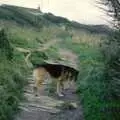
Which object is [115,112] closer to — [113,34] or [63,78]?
[113,34]

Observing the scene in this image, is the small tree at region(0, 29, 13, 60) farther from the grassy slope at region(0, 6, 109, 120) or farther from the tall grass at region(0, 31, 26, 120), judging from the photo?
the grassy slope at region(0, 6, 109, 120)

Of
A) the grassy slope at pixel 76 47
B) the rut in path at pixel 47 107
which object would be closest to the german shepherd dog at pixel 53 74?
the rut in path at pixel 47 107

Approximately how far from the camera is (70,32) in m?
36.8

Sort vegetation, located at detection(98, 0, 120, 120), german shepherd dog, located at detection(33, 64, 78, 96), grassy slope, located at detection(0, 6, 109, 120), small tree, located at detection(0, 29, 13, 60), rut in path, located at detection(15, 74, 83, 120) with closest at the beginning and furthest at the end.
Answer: vegetation, located at detection(98, 0, 120, 120) → rut in path, located at detection(15, 74, 83, 120) → grassy slope, located at detection(0, 6, 109, 120) → german shepherd dog, located at detection(33, 64, 78, 96) → small tree, located at detection(0, 29, 13, 60)

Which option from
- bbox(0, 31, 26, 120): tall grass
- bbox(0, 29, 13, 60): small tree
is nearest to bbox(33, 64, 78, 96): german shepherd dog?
bbox(0, 31, 26, 120): tall grass

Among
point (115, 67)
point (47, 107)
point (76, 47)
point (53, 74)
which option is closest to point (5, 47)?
point (53, 74)

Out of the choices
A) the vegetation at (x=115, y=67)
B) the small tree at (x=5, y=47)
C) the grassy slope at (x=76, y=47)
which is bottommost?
the grassy slope at (x=76, y=47)

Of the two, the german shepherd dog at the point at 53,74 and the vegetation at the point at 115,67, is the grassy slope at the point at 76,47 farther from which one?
the german shepherd dog at the point at 53,74

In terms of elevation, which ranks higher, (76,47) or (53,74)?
(53,74)

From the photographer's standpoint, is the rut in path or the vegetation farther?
the rut in path

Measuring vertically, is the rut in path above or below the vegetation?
below

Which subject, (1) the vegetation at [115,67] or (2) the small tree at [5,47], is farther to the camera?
(2) the small tree at [5,47]

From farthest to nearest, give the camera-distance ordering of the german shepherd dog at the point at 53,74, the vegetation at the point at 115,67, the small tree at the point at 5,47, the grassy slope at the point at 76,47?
the small tree at the point at 5,47 → the german shepherd dog at the point at 53,74 → the grassy slope at the point at 76,47 → the vegetation at the point at 115,67

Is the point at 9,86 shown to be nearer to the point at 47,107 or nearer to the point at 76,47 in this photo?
the point at 47,107
